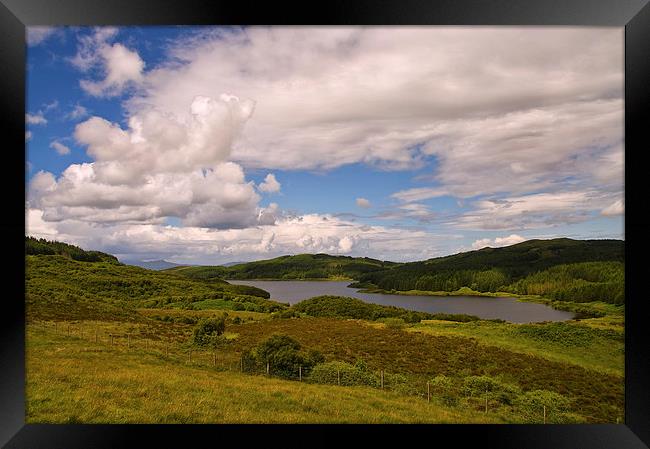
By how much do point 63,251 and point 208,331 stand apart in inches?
292

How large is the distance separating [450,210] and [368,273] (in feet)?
27.0

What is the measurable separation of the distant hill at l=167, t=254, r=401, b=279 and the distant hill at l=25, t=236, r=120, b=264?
3.90m

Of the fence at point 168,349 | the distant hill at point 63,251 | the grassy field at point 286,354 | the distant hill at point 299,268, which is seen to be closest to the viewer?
the grassy field at point 286,354

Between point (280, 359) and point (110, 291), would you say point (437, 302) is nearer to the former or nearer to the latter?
point (280, 359)

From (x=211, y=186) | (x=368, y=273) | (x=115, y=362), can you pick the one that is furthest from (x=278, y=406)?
(x=368, y=273)

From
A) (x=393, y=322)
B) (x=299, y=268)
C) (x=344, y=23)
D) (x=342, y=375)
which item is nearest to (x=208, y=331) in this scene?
(x=342, y=375)

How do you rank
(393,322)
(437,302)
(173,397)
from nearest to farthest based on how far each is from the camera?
(173,397) < (393,322) < (437,302)

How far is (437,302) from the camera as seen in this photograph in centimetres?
1612

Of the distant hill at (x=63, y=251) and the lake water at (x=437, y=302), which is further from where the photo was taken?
the lake water at (x=437, y=302)

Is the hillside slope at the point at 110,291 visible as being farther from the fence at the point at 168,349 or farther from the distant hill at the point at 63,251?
the fence at the point at 168,349

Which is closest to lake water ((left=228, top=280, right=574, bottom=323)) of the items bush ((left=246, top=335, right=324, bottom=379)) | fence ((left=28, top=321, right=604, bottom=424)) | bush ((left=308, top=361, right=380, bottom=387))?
fence ((left=28, top=321, right=604, bottom=424))

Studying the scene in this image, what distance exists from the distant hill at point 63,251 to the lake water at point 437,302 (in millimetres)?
5612

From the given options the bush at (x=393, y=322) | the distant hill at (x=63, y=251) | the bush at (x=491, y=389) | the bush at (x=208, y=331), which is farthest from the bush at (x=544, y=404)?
the distant hill at (x=63, y=251)

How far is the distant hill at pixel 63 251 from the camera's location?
1352cm
